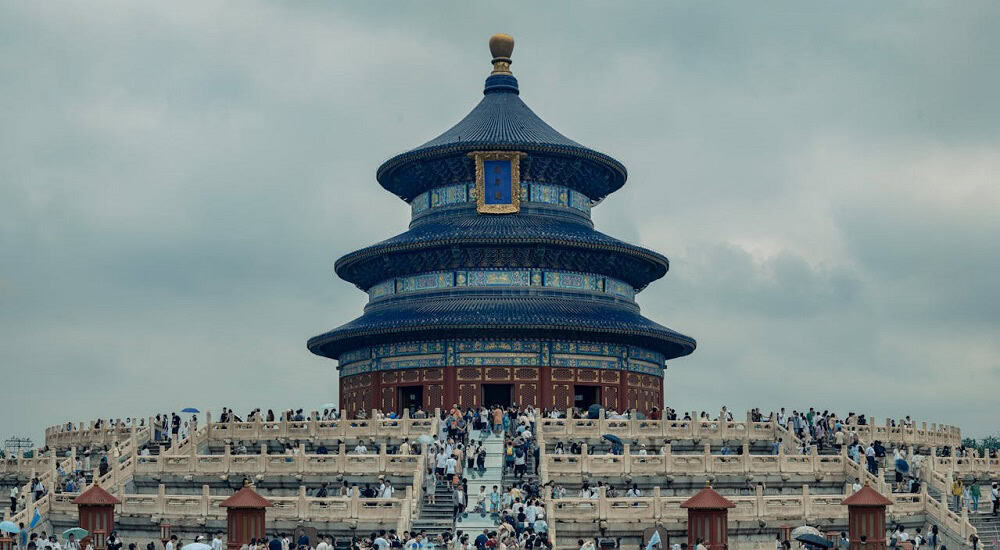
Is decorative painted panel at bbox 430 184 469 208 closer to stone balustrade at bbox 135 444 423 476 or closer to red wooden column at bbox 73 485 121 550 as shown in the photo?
stone balustrade at bbox 135 444 423 476

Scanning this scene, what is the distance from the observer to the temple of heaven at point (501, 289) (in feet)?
237

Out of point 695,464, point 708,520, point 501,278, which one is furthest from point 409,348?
point 708,520

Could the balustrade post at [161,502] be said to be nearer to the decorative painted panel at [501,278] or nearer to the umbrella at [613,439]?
the umbrella at [613,439]

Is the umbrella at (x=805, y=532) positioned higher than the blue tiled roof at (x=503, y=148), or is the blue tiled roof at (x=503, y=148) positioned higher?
the blue tiled roof at (x=503, y=148)

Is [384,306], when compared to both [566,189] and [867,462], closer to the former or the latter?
[566,189]

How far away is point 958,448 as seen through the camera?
65.9m

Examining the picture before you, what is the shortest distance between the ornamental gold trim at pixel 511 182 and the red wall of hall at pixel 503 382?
863 centimetres

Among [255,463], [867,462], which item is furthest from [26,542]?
[867,462]

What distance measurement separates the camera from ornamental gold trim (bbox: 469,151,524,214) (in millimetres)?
76750

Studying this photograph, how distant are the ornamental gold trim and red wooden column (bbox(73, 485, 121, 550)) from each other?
113 ft

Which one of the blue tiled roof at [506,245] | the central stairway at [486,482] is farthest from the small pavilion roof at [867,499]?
the blue tiled roof at [506,245]

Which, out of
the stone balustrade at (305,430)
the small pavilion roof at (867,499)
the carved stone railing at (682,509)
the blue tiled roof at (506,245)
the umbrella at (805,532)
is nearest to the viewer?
the small pavilion roof at (867,499)

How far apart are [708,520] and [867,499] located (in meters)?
4.41

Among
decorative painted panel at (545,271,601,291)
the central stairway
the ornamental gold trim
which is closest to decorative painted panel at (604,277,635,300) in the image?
decorative painted panel at (545,271,601,291)
